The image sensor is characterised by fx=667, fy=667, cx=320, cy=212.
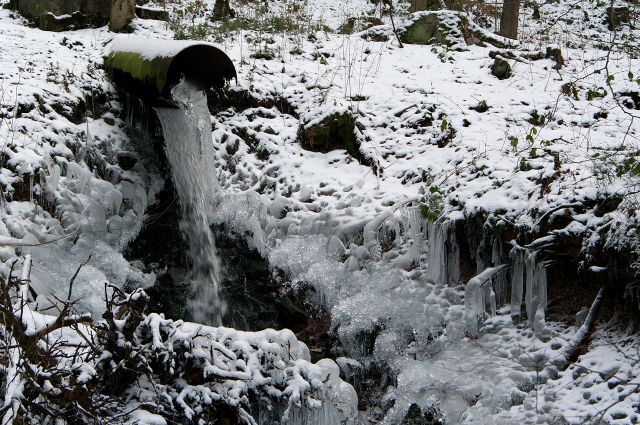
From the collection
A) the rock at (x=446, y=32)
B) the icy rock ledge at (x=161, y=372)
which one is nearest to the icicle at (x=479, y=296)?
the icy rock ledge at (x=161, y=372)

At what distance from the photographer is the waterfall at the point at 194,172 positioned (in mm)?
6523

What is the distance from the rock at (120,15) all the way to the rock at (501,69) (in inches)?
196

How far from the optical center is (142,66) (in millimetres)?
6582

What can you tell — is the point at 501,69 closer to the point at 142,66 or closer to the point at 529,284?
the point at 529,284

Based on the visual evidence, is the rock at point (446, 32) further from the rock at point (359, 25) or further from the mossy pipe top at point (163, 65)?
the mossy pipe top at point (163, 65)

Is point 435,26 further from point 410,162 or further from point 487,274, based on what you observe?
point 487,274

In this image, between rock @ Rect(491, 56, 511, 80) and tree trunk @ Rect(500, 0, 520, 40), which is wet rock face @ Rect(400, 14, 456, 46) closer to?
rock @ Rect(491, 56, 511, 80)

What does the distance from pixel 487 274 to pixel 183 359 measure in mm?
A: 2860

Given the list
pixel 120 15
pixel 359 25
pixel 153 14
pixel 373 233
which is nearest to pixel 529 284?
pixel 373 233

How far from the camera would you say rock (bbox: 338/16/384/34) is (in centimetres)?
1077

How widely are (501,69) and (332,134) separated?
2618 millimetres

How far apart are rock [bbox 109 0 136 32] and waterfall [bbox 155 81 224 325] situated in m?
2.80

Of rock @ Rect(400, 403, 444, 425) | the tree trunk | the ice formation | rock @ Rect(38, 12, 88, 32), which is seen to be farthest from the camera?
the tree trunk

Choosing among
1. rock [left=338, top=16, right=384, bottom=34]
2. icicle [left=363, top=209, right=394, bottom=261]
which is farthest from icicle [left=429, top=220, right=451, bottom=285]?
rock [left=338, top=16, right=384, bottom=34]
